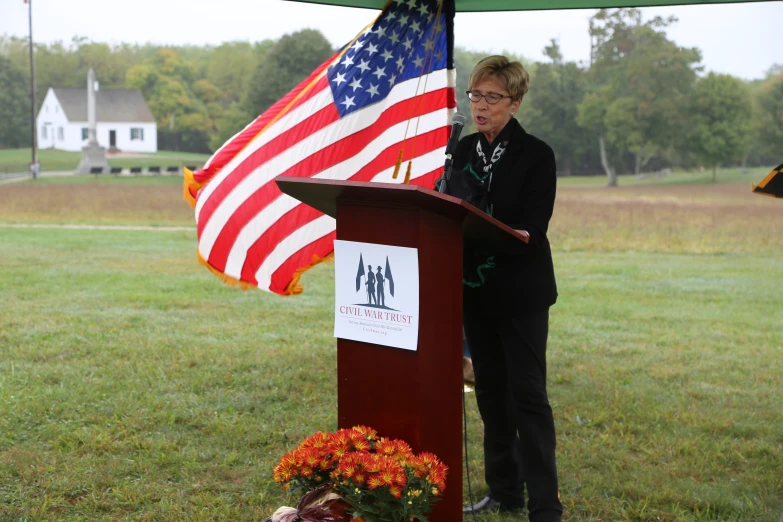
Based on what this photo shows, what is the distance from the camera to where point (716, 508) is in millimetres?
3734

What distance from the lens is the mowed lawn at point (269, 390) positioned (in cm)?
385

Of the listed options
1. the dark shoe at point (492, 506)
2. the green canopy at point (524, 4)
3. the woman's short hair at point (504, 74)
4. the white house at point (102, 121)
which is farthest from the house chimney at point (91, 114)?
the woman's short hair at point (504, 74)

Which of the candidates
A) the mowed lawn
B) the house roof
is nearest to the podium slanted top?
the mowed lawn

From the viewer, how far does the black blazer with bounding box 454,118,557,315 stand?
2963 mm

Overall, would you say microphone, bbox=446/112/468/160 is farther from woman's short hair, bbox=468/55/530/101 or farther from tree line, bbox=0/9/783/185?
tree line, bbox=0/9/783/185

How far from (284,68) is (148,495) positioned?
1682 inches

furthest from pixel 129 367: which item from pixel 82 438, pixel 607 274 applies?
pixel 607 274

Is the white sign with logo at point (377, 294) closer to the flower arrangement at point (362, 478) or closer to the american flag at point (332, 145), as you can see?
the flower arrangement at point (362, 478)

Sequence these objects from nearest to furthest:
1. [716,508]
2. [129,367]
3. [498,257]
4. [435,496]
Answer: [435,496]
[498,257]
[716,508]
[129,367]

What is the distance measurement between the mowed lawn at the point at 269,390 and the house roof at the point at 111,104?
150 feet

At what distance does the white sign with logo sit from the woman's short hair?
0.77 metres

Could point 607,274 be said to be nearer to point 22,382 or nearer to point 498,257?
point 22,382

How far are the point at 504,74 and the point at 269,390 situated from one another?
128 inches

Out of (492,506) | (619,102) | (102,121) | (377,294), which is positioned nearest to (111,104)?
(102,121)
